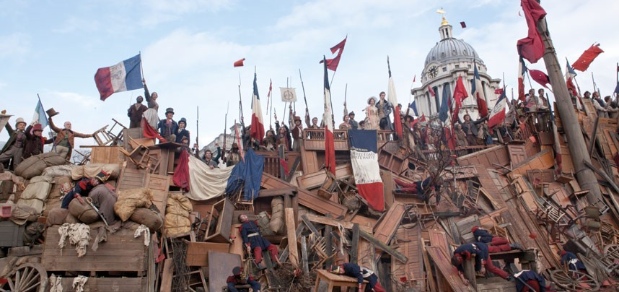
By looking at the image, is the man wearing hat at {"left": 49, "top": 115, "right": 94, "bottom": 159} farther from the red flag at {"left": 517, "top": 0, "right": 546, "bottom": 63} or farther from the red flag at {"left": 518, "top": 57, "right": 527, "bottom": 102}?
the red flag at {"left": 518, "top": 57, "right": 527, "bottom": 102}

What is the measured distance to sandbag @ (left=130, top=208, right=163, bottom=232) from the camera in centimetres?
985

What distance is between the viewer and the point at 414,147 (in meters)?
18.6

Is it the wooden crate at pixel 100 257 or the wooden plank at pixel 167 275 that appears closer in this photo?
the wooden crate at pixel 100 257

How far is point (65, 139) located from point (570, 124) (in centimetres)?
1858

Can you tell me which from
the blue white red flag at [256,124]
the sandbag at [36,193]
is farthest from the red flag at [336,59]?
the sandbag at [36,193]

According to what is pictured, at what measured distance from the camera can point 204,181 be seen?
1457 centimetres

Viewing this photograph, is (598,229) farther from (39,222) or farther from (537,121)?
(39,222)

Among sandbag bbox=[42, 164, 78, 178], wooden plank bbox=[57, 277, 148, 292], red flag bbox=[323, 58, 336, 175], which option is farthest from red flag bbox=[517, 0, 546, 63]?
sandbag bbox=[42, 164, 78, 178]

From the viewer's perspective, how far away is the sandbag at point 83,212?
9477 mm

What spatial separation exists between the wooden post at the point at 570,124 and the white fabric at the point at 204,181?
523 inches

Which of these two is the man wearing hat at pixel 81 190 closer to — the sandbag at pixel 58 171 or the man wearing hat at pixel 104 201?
the man wearing hat at pixel 104 201

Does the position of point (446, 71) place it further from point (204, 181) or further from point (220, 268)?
point (220, 268)

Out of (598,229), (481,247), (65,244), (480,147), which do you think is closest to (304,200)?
(481,247)

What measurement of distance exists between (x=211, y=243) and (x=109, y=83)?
285 inches
